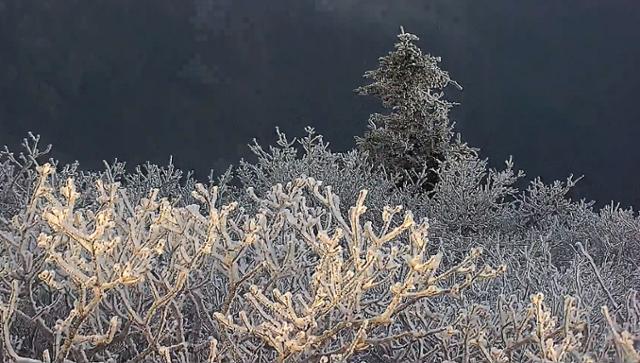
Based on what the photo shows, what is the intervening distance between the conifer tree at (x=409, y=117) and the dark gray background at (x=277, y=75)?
141cm

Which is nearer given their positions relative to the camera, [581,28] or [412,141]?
[412,141]

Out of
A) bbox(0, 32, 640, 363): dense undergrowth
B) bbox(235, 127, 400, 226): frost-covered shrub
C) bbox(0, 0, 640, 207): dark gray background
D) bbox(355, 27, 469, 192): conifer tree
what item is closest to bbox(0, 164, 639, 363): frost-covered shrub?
bbox(0, 32, 640, 363): dense undergrowth

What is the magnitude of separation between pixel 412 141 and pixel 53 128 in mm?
3215

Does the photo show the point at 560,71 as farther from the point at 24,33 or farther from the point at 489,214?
the point at 24,33

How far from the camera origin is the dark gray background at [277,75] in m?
6.21

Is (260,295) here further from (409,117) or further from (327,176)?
(409,117)

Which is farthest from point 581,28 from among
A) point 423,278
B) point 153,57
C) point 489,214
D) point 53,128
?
point 423,278

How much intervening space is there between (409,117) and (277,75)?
6.41 ft

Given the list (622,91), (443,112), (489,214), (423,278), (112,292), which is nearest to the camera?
(423,278)

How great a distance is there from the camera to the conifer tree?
475 centimetres

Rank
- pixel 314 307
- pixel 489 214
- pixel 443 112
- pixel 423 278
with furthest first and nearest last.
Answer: pixel 443 112
pixel 489 214
pixel 423 278
pixel 314 307

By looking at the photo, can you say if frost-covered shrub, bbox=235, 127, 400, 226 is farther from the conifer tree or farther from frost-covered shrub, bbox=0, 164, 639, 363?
frost-covered shrub, bbox=0, 164, 639, 363

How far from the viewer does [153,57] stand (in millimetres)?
6402

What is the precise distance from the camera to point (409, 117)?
4820mm
